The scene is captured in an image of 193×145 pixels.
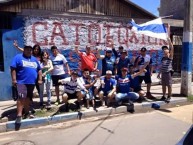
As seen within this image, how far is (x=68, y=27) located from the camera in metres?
9.97

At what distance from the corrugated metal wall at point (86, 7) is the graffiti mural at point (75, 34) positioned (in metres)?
0.36

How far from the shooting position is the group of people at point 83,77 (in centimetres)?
679

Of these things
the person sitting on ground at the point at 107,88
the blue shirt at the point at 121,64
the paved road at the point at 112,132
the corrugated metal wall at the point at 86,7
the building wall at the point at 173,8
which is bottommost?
the paved road at the point at 112,132

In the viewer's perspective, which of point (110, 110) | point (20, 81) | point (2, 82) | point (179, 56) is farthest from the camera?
point (179, 56)

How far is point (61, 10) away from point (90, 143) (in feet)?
17.6

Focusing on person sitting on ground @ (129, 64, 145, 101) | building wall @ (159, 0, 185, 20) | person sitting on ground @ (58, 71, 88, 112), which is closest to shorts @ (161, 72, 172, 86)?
person sitting on ground @ (129, 64, 145, 101)

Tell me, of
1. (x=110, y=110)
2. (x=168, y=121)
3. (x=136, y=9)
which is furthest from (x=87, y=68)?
(x=136, y=9)

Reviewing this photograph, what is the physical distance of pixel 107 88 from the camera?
8.17 meters

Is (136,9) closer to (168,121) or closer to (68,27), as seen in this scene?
(68,27)

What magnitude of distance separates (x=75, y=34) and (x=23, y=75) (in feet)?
12.5

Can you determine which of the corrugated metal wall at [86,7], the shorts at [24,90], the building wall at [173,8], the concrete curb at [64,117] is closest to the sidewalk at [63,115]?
the concrete curb at [64,117]

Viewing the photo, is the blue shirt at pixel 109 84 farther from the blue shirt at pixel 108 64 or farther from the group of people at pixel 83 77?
the blue shirt at pixel 108 64

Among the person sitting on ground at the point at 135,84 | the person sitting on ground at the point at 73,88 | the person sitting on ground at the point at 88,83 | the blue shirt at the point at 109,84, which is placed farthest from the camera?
the person sitting on ground at the point at 135,84

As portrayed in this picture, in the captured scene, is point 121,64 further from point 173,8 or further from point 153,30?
point 173,8
